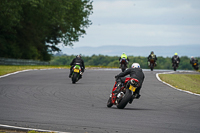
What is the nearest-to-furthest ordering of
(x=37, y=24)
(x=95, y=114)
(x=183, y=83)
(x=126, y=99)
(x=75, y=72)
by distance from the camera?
(x=95, y=114) → (x=126, y=99) → (x=75, y=72) → (x=183, y=83) → (x=37, y=24)

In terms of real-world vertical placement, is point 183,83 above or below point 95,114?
below

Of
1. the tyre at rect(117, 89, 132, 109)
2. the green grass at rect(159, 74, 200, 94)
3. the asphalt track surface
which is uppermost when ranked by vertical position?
the tyre at rect(117, 89, 132, 109)

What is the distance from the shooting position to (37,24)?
53281 millimetres

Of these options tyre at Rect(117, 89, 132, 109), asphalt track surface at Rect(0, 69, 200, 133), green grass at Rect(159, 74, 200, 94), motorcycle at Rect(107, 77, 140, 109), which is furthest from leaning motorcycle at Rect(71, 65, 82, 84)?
tyre at Rect(117, 89, 132, 109)

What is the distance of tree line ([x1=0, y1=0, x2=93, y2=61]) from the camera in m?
44.2

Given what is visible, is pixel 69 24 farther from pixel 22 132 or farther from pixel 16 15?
pixel 22 132

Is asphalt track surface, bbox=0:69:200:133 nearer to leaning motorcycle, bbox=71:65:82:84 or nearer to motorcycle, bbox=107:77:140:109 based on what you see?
motorcycle, bbox=107:77:140:109

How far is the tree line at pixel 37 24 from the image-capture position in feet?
145

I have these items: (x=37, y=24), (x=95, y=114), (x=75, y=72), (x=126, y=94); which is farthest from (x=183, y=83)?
(x=37, y=24)

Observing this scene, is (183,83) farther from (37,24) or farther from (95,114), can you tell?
(37,24)

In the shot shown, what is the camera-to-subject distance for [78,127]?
30.0ft

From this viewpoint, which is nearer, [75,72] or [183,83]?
[75,72]

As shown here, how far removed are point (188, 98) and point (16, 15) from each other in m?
29.9

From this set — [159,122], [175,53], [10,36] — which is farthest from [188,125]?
[10,36]
